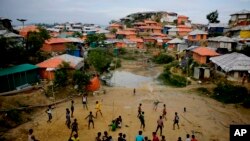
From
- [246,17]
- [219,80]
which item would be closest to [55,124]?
[219,80]

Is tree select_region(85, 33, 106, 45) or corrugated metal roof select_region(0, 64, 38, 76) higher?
tree select_region(85, 33, 106, 45)

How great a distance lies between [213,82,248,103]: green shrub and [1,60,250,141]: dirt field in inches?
57.0

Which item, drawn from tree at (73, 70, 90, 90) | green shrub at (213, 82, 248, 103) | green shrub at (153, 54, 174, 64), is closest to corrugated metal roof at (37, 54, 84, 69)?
tree at (73, 70, 90, 90)

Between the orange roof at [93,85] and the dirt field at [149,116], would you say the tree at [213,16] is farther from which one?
the orange roof at [93,85]

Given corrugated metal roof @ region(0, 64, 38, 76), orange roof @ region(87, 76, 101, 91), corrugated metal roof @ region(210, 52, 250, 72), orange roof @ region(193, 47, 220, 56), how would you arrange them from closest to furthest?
corrugated metal roof @ region(0, 64, 38, 76)
orange roof @ region(87, 76, 101, 91)
corrugated metal roof @ region(210, 52, 250, 72)
orange roof @ region(193, 47, 220, 56)

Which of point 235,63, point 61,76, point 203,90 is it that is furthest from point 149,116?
point 235,63

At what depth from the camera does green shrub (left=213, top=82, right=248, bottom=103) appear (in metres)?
27.0

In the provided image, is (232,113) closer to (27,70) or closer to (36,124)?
(36,124)

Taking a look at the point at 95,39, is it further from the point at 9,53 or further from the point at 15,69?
the point at 15,69

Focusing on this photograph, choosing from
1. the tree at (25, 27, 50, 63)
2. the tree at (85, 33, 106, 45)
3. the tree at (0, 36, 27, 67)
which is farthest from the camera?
the tree at (85, 33, 106, 45)

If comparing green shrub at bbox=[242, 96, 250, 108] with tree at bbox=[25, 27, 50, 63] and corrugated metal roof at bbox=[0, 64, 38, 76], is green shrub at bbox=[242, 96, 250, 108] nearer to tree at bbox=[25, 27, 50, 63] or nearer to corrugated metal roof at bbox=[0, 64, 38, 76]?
corrugated metal roof at bbox=[0, 64, 38, 76]

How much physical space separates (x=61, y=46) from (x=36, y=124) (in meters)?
27.2

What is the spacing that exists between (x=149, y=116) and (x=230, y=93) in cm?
1202

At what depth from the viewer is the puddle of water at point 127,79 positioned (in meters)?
37.9
